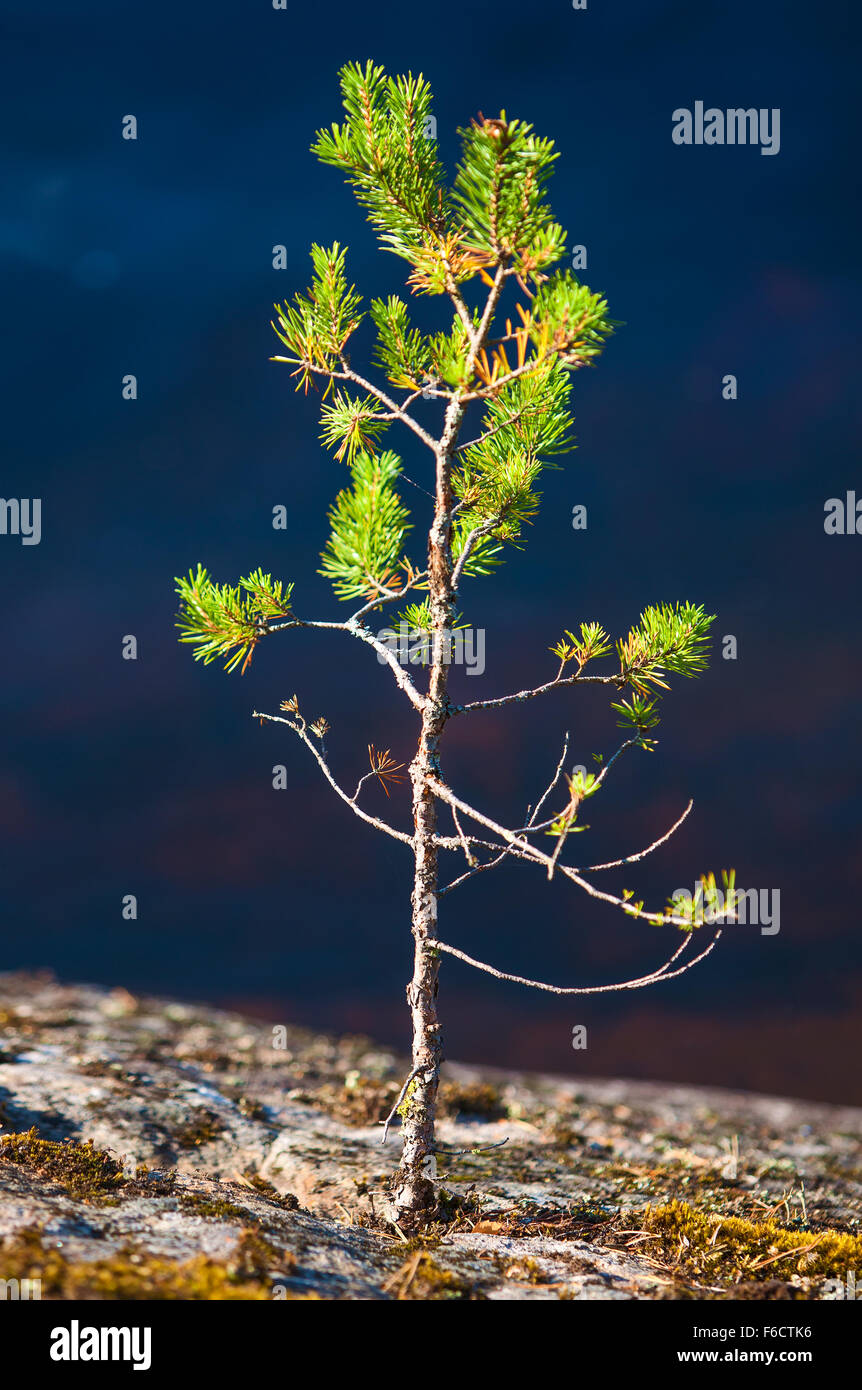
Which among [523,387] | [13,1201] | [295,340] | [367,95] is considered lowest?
[13,1201]

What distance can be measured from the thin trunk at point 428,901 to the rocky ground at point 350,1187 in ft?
1.15

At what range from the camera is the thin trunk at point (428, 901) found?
5633 mm

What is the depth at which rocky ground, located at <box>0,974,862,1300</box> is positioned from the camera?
172 inches

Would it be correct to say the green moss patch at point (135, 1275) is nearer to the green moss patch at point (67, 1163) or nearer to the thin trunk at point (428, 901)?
the green moss patch at point (67, 1163)

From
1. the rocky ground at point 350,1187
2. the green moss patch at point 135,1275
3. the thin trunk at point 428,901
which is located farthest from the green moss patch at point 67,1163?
the thin trunk at point 428,901

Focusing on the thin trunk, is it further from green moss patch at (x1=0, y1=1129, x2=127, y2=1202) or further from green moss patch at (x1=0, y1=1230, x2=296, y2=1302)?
green moss patch at (x1=0, y1=1129, x2=127, y2=1202)

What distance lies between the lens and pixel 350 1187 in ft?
21.0

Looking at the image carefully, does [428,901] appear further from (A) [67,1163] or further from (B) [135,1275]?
(A) [67,1163]

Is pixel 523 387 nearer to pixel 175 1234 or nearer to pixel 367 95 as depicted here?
pixel 367 95

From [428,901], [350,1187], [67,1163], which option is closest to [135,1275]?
[67,1163]

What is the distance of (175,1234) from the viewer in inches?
177
